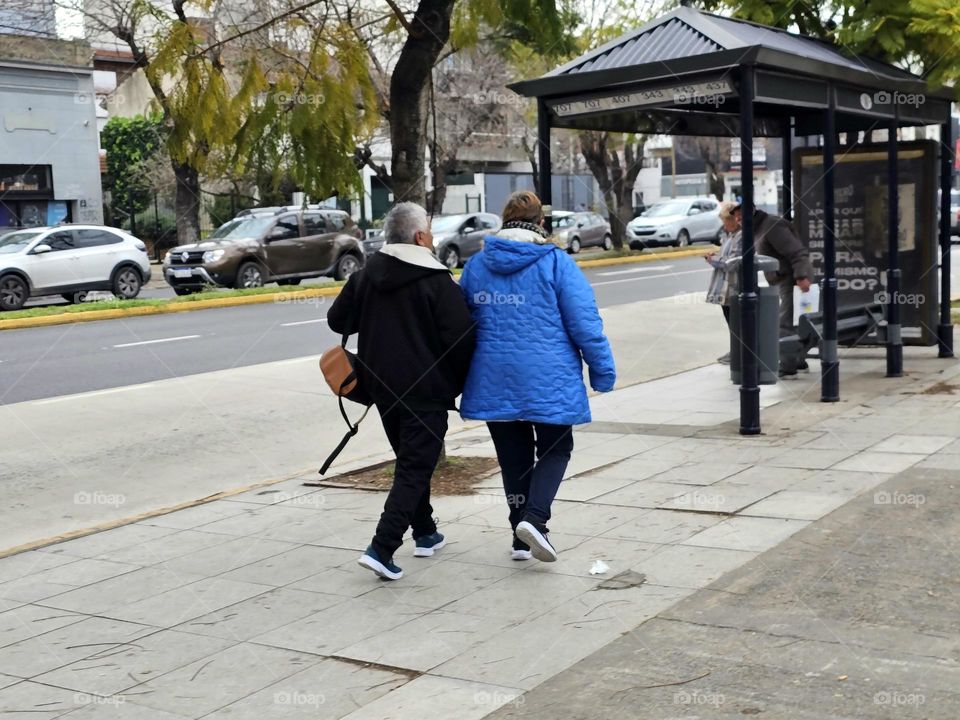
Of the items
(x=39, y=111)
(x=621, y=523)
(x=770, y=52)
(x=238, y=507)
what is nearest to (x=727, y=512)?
(x=621, y=523)

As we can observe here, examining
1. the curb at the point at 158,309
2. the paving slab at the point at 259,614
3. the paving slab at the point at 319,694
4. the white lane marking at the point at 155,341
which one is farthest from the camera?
the curb at the point at 158,309

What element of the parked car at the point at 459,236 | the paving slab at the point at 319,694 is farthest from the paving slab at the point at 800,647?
the parked car at the point at 459,236

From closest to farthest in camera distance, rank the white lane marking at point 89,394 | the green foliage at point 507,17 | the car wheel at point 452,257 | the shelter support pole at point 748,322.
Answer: the green foliage at point 507,17, the shelter support pole at point 748,322, the white lane marking at point 89,394, the car wheel at point 452,257

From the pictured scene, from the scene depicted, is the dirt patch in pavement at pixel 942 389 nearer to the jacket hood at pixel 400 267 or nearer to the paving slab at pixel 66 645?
the jacket hood at pixel 400 267

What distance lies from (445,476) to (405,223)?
108 inches

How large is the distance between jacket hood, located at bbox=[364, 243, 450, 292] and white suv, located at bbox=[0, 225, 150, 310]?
58.3 ft

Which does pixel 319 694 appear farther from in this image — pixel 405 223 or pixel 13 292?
pixel 13 292

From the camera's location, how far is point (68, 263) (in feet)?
74.2

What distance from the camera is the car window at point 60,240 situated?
22.6 metres

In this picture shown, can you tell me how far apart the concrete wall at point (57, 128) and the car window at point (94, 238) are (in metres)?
12.1

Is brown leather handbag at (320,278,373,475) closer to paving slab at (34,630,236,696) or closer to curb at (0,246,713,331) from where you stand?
paving slab at (34,630,236,696)

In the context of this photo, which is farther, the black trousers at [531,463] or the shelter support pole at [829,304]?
the shelter support pole at [829,304]

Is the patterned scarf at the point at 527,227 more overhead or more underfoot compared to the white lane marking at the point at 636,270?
more overhead

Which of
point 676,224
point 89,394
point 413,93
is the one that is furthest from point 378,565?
point 676,224
